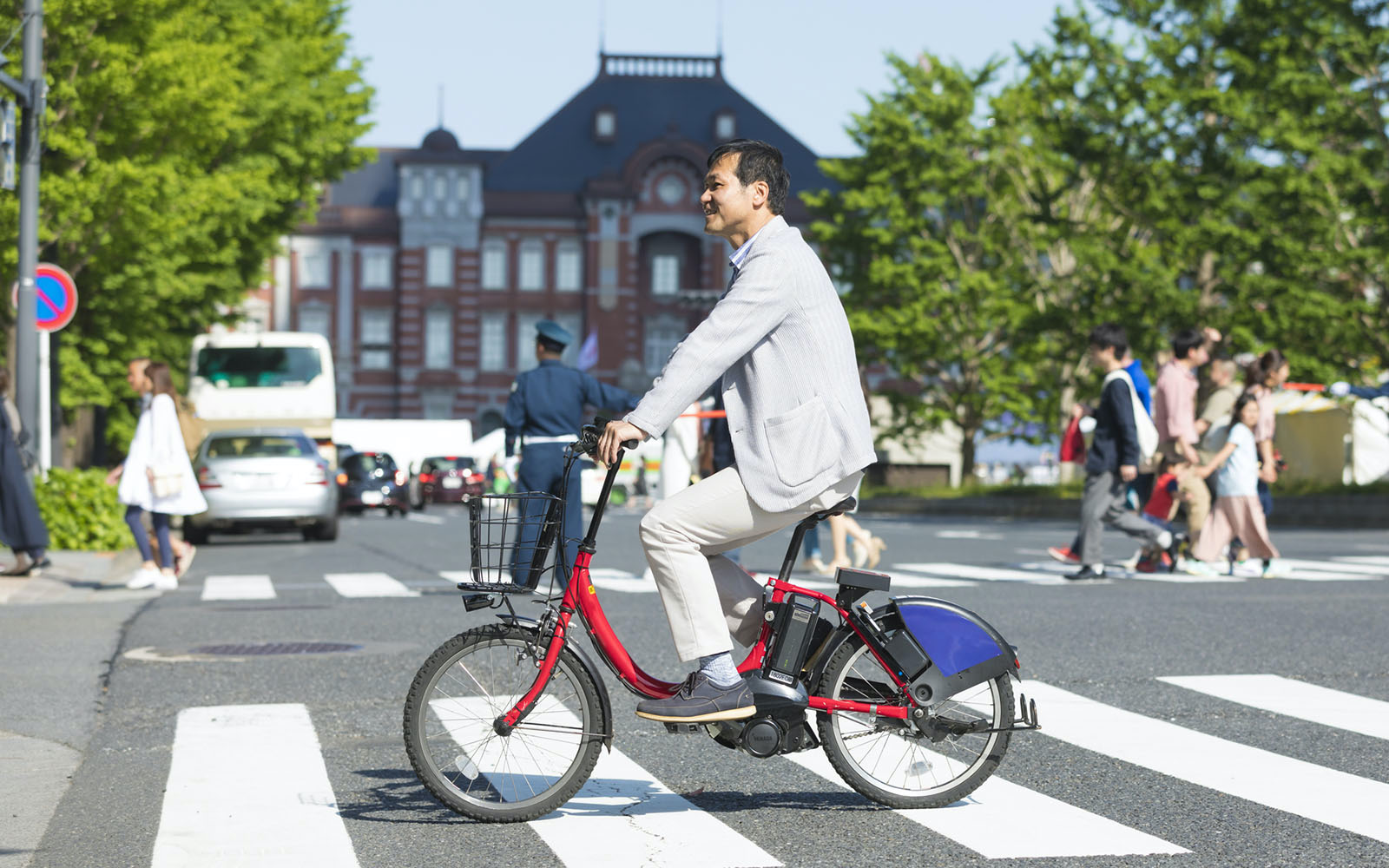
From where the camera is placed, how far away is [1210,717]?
6414 millimetres

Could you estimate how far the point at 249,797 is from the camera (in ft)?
16.4

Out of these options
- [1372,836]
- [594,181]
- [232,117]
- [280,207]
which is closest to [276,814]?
[1372,836]

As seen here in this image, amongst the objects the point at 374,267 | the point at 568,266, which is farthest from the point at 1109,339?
the point at 374,267

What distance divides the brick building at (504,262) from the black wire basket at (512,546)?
70.6 metres

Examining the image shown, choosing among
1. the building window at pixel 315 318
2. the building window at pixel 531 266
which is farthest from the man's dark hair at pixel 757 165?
the building window at pixel 315 318

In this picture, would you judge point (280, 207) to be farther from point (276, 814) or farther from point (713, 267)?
point (713, 267)

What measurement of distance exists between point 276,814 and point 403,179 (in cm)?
7284

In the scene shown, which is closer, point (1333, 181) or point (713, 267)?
point (1333, 181)

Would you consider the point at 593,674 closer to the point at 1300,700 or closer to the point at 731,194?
the point at 731,194

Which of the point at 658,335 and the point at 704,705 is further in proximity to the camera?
the point at 658,335

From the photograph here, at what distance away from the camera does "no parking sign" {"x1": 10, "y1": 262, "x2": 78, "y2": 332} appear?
1619cm

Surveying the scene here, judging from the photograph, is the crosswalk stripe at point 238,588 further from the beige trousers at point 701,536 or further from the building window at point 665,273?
the building window at point 665,273

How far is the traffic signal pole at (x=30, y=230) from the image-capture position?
52.1 ft

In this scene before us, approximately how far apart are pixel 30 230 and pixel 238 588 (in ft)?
16.8
